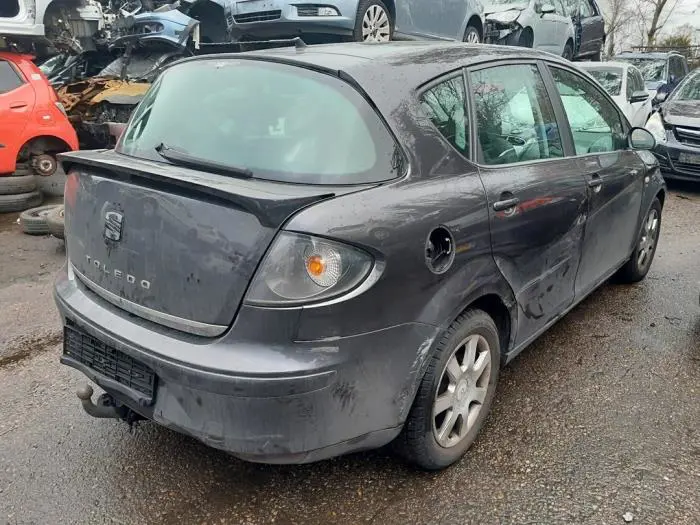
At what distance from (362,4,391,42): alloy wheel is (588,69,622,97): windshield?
13.1 feet

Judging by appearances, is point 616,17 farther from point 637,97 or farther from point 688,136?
point 688,136

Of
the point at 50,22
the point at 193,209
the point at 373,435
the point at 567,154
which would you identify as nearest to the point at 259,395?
the point at 373,435

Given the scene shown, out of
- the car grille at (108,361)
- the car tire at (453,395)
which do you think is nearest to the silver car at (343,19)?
the car tire at (453,395)

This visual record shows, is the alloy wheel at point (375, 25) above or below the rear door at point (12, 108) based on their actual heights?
above

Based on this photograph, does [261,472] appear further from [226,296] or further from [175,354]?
[226,296]

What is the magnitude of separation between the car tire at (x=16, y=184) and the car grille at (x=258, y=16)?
130 inches

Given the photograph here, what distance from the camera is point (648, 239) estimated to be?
4621 mm

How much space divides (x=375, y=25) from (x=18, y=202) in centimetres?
489

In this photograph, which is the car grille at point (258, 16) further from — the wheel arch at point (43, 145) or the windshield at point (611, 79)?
the windshield at point (611, 79)

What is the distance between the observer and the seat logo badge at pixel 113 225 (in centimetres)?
216

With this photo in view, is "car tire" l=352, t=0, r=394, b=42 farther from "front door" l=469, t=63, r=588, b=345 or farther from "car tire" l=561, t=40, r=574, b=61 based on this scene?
"car tire" l=561, t=40, r=574, b=61

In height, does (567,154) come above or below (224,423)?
above

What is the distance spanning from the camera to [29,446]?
8.73ft

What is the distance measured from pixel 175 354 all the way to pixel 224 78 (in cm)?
119
